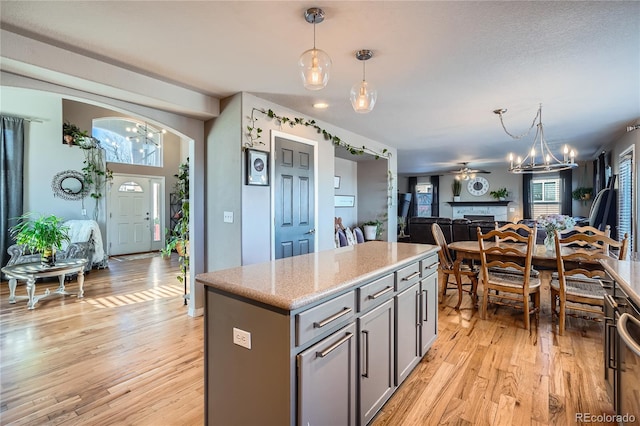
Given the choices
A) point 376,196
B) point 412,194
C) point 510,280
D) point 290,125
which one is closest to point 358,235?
point 376,196

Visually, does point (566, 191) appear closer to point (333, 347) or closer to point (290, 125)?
point (290, 125)

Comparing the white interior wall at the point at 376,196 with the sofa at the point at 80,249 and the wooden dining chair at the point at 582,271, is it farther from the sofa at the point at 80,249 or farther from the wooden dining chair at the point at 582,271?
the sofa at the point at 80,249

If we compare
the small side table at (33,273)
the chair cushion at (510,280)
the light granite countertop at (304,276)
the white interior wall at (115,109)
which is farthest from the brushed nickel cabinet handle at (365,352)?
the small side table at (33,273)

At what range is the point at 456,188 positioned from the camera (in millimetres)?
11180

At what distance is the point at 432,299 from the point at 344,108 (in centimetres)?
245

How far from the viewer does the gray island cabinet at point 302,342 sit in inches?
49.1

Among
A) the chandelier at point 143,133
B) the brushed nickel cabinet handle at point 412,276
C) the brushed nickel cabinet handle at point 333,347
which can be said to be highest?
the chandelier at point 143,133

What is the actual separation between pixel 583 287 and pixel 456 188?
28.4ft

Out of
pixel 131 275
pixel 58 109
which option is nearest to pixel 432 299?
pixel 131 275

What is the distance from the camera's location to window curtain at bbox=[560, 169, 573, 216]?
9.12 m

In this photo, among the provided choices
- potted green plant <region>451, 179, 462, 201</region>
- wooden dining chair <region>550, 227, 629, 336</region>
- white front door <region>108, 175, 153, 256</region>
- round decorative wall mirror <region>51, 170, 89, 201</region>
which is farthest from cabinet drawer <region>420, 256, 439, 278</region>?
potted green plant <region>451, 179, 462, 201</region>

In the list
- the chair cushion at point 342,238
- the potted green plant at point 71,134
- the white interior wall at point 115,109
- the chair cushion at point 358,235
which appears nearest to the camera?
the white interior wall at point 115,109

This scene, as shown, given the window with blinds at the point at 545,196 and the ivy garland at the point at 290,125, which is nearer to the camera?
the ivy garland at the point at 290,125

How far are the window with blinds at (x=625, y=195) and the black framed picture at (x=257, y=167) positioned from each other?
534 cm
